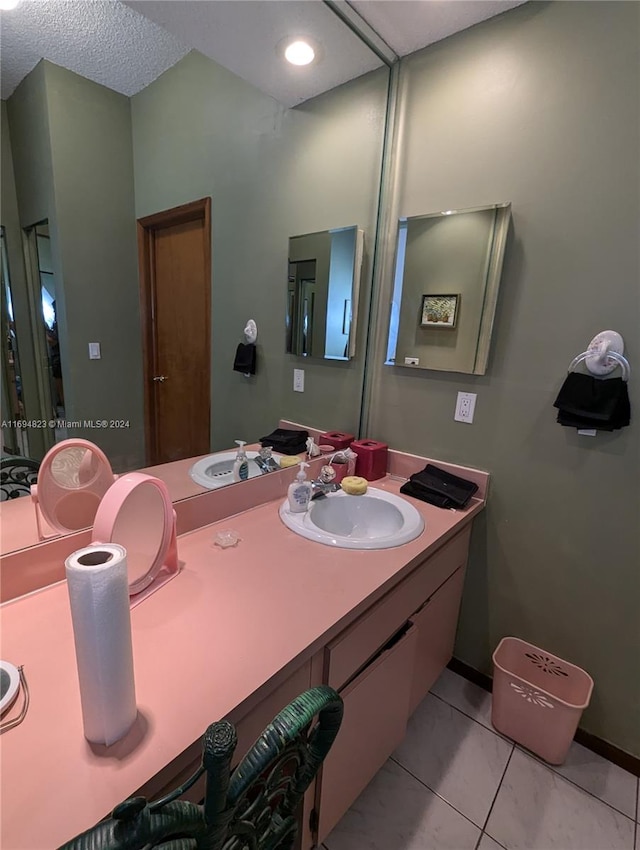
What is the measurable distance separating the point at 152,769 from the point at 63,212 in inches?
43.6

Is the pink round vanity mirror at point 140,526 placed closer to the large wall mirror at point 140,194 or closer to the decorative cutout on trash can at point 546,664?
the large wall mirror at point 140,194

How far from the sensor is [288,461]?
5.36ft

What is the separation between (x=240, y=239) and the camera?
1.40 m

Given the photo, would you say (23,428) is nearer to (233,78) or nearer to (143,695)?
(143,695)

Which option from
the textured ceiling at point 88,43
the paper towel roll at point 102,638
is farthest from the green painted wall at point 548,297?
the paper towel roll at point 102,638

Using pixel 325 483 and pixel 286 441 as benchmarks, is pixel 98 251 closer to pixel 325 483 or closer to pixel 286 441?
pixel 286 441

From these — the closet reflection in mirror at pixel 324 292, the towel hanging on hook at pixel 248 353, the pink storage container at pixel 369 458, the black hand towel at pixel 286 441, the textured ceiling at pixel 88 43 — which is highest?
the textured ceiling at pixel 88 43

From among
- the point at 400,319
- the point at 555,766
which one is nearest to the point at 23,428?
the point at 400,319

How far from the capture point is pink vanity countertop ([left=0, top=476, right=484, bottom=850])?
0.56 m

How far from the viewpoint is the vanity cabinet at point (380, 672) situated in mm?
1025

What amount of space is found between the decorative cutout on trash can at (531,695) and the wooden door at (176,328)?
4.71ft

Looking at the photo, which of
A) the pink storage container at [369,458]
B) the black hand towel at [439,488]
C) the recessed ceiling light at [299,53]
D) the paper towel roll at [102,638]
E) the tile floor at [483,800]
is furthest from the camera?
the pink storage container at [369,458]

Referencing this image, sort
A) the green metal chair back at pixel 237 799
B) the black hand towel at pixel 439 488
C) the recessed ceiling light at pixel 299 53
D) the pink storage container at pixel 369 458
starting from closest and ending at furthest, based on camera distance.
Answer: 1. the green metal chair back at pixel 237 799
2. the recessed ceiling light at pixel 299 53
3. the black hand towel at pixel 439 488
4. the pink storage container at pixel 369 458

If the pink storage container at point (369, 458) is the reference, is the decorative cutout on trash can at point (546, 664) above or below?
below
